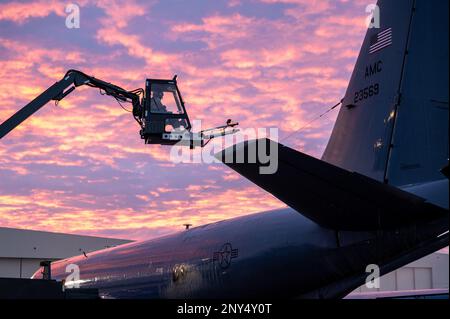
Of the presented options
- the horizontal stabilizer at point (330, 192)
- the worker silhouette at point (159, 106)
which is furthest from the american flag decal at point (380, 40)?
the worker silhouette at point (159, 106)

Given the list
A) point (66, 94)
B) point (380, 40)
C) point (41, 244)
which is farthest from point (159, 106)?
point (41, 244)

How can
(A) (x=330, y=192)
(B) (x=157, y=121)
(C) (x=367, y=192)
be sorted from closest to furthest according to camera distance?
1. (C) (x=367, y=192)
2. (A) (x=330, y=192)
3. (B) (x=157, y=121)

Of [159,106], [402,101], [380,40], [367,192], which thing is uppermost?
[159,106]

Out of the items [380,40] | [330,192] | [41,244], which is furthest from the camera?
[41,244]

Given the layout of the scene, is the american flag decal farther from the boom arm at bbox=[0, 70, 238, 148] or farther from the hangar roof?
the hangar roof

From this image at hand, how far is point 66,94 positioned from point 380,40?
10.2 m

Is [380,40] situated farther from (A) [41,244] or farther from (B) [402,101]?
(A) [41,244]

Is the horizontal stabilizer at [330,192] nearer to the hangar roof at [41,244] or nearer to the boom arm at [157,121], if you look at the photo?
the boom arm at [157,121]

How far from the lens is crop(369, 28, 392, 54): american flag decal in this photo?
41.1ft

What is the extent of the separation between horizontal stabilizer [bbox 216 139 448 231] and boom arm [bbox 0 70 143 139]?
1033cm

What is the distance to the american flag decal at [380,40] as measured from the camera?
12.5 metres

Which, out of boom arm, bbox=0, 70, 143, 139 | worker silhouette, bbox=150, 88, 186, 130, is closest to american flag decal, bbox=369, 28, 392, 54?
worker silhouette, bbox=150, 88, 186, 130

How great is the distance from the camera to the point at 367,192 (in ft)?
29.0
